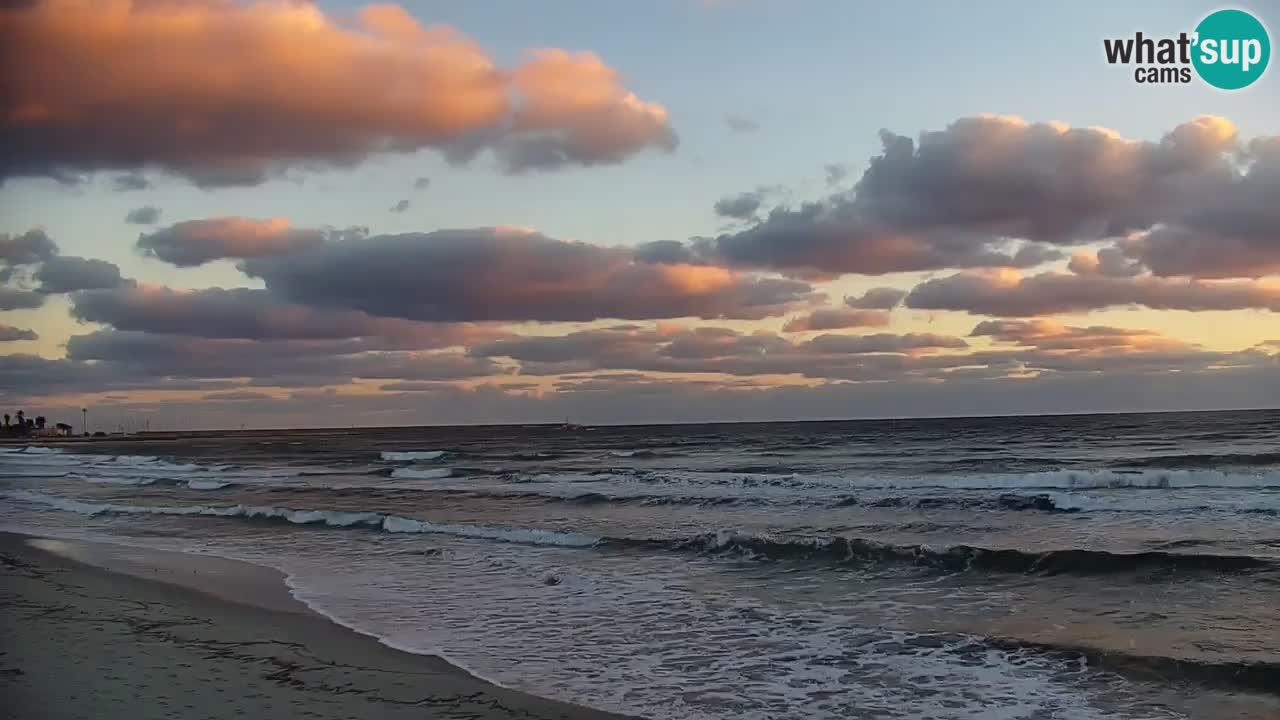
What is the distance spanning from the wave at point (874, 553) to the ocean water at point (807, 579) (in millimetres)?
69

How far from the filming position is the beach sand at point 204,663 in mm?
7840

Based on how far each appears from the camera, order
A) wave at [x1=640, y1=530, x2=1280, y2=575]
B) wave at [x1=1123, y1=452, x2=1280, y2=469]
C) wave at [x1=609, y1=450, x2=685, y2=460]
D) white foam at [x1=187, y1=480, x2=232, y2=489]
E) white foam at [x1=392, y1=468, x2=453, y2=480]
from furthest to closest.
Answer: wave at [x1=609, y1=450, x2=685, y2=460] < white foam at [x1=392, y1=468, x2=453, y2=480] < white foam at [x1=187, y1=480, x2=232, y2=489] < wave at [x1=1123, y1=452, x2=1280, y2=469] < wave at [x1=640, y1=530, x2=1280, y2=575]

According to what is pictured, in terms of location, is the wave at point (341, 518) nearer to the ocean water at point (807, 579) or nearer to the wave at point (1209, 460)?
the ocean water at point (807, 579)

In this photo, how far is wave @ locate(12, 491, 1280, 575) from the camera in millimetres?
14750

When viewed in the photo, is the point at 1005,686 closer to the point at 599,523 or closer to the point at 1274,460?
the point at 599,523

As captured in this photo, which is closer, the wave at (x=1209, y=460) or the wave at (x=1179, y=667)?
the wave at (x=1179, y=667)

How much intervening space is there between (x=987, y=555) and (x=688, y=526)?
768 cm

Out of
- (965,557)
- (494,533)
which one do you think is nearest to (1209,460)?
(965,557)

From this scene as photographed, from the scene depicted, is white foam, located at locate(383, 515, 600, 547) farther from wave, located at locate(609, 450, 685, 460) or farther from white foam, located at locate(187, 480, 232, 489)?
wave, located at locate(609, 450, 685, 460)

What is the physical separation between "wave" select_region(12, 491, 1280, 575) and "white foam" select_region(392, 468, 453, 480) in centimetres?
1910

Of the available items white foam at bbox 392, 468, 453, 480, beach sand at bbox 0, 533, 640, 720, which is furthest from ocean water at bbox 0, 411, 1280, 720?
white foam at bbox 392, 468, 453, 480

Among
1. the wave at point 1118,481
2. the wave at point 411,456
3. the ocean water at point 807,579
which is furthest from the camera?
the wave at point 411,456

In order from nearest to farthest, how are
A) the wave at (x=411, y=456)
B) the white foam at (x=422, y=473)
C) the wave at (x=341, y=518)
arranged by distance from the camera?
the wave at (x=341, y=518)
the white foam at (x=422, y=473)
the wave at (x=411, y=456)

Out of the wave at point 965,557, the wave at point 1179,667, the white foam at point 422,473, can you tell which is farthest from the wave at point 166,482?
the wave at point 1179,667
